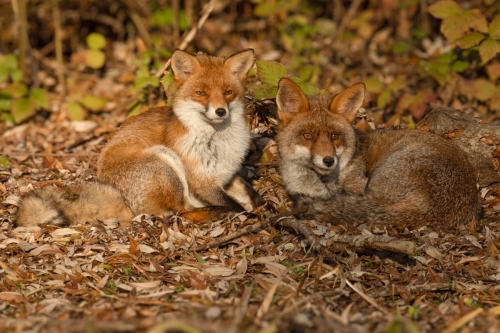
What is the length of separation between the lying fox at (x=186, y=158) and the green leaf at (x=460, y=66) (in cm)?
336

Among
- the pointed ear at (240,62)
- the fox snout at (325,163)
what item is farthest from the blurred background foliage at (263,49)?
the fox snout at (325,163)

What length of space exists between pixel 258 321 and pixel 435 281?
63.2 inches

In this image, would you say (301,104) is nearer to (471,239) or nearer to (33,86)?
(471,239)

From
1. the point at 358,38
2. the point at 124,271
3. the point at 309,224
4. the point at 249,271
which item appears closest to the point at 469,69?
the point at 358,38

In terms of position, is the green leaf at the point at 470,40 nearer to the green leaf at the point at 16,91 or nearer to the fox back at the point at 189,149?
the fox back at the point at 189,149

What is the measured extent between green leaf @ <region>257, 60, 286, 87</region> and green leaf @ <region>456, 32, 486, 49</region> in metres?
2.28

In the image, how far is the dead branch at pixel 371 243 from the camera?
4.31 metres

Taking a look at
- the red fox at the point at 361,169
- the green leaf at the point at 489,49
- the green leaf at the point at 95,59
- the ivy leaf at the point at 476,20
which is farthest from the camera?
the green leaf at the point at 95,59


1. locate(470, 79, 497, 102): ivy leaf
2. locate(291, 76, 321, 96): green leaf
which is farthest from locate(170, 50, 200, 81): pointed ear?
locate(470, 79, 497, 102): ivy leaf

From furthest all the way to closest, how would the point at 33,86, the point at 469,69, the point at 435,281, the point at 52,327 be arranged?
the point at 33,86, the point at 469,69, the point at 435,281, the point at 52,327

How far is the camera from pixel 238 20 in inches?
464

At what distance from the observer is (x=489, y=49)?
6.71 metres

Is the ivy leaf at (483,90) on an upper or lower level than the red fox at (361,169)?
upper

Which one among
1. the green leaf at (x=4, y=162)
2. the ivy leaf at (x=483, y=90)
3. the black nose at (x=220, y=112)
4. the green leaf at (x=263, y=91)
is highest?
the green leaf at (x=263, y=91)
